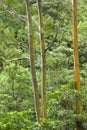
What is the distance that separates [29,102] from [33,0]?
4583mm

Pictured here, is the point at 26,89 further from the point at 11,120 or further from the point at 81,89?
the point at 11,120

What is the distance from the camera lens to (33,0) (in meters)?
5.95

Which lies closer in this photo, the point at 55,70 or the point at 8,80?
the point at 8,80

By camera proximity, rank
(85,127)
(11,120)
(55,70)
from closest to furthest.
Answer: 1. (11,120)
2. (85,127)
3. (55,70)

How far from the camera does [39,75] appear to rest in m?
10.9

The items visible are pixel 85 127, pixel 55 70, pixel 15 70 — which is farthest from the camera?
pixel 55 70

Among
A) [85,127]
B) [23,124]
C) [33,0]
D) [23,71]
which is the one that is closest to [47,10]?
[23,71]

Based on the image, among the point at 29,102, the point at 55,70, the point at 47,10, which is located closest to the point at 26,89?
the point at 29,102

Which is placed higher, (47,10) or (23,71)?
(47,10)

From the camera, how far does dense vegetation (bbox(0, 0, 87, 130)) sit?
4715mm

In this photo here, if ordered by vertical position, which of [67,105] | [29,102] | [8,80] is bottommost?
[29,102]

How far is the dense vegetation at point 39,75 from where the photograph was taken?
186 inches

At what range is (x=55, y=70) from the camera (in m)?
11.1

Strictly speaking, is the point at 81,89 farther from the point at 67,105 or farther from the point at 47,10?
the point at 47,10
